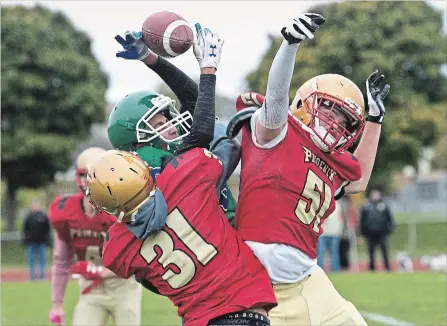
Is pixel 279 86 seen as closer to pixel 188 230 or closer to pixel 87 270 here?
pixel 188 230

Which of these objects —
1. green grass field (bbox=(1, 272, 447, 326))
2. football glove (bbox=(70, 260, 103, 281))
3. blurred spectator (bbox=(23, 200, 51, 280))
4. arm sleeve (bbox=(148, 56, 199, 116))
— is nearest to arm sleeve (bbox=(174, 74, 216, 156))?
arm sleeve (bbox=(148, 56, 199, 116))

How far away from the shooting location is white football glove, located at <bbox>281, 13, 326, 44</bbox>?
3283mm

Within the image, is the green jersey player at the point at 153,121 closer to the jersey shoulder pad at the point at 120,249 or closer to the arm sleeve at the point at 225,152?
the arm sleeve at the point at 225,152

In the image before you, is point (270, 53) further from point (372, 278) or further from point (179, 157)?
point (179, 157)

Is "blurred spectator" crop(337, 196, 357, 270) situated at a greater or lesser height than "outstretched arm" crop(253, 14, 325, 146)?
lesser

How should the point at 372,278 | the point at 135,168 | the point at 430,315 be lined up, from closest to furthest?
the point at 135,168 < the point at 430,315 < the point at 372,278

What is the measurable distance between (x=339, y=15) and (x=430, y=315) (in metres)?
21.3

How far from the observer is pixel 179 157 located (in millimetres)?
3520

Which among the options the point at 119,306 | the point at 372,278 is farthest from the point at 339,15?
the point at 119,306

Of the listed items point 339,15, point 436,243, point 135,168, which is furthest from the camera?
point 339,15

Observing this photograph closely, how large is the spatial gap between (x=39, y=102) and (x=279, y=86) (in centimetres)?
2366

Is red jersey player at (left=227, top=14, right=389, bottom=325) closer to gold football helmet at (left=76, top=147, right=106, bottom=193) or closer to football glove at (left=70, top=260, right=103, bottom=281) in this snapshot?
football glove at (left=70, top=260, right=103, bottom=281)

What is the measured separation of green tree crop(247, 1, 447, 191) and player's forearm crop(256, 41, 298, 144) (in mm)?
23044

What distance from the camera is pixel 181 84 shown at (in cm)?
408
